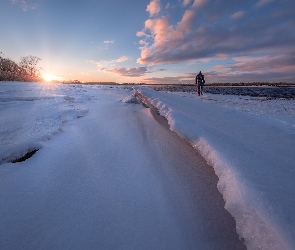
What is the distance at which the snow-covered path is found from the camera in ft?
3.67

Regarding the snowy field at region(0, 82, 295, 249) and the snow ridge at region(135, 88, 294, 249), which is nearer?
the snow ridge at region(135, 88, 294, 249)

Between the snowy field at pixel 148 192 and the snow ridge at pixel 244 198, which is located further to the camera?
the snowy field at pixel 148 192

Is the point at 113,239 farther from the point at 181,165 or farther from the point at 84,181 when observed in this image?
the point at 181,165

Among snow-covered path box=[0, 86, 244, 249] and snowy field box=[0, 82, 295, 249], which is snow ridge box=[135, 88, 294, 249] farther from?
snow-covered path box=[0, 86, 244, 249]

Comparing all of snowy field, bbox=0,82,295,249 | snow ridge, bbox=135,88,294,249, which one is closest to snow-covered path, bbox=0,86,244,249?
snowy field, bbox=0,82,295,249

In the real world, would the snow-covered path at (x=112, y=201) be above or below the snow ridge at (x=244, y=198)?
below

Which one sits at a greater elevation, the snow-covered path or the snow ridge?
the snow ridge

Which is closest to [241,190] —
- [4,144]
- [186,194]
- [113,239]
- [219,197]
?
[219,197]

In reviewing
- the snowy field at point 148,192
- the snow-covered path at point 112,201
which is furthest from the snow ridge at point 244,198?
the snow-covered path at point 112,201

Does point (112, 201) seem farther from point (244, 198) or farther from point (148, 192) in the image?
point (244, 198)

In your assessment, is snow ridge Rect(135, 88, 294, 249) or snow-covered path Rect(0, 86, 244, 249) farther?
snow-covered path Rect(0, 86, 244, 249)

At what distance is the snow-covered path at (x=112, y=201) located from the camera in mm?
1117

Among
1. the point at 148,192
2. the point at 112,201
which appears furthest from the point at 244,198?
the point at 112,201

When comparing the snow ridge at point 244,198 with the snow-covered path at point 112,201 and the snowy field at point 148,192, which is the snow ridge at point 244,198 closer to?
the snowy field at point 148,192
